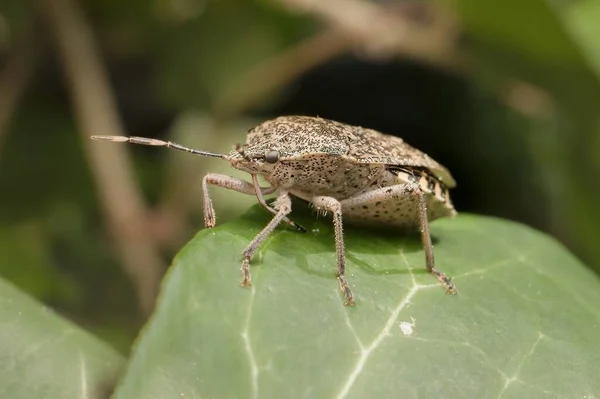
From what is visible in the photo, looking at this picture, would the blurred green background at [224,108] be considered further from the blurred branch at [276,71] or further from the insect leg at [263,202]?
the insect leg at [263,202]

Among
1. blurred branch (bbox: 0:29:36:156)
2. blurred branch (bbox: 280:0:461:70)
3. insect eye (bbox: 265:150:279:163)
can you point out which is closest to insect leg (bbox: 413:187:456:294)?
insect eye (bbox: 265:150:279:163)

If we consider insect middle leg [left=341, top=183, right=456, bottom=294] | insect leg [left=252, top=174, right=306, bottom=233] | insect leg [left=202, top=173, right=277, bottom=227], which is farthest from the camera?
insect leg [left=202, top=173, right=277, bottom=227]

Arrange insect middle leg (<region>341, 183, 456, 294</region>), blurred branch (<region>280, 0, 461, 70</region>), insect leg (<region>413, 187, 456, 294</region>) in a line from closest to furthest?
insect leg (<region>413, 187, 456, 294</region>), insect middle leg (<region>341, 183, 456, 294</region>), blurred branch (<region>280, 0, 461, 70</region>)

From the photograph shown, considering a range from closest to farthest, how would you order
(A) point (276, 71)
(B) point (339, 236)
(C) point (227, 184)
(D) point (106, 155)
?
(B) point (339, 236)
(C) point (227, 184)
(D) point (106, 155)
(A) point (276, 71)

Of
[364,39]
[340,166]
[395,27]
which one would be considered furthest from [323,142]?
[395,27]

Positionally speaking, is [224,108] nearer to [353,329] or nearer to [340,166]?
[340,166]

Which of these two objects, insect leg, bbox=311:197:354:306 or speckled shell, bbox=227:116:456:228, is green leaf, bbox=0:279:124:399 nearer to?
insect leg, bbox=311:197:354:306
